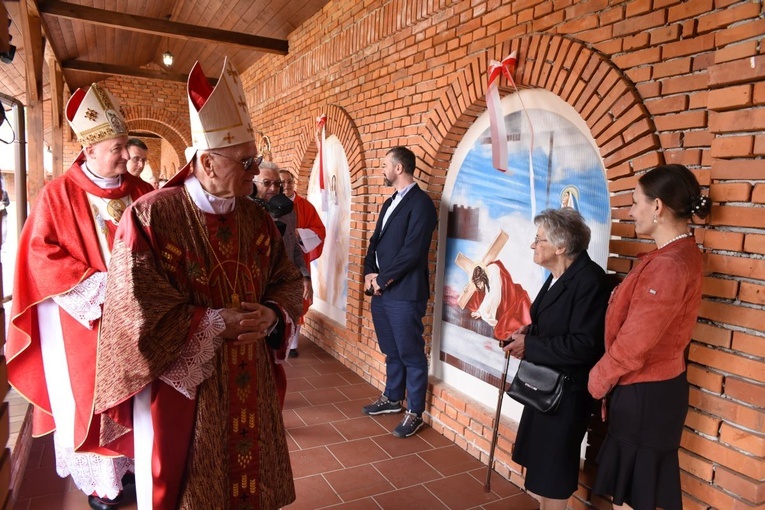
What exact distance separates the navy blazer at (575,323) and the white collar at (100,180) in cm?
226

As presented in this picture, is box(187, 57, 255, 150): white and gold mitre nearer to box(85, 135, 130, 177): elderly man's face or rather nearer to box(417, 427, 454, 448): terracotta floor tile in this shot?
box(85, 135, 130, 177): elderly man's face

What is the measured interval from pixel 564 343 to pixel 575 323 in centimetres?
10

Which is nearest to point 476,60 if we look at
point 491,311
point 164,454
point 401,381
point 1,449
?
point 491,311

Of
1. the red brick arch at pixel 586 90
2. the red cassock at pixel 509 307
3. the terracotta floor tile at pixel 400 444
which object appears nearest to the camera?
the red brick arch at pixel 586 90

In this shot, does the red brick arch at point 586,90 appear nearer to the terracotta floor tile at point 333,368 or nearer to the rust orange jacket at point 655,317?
the rust orange jacket at point 655,317

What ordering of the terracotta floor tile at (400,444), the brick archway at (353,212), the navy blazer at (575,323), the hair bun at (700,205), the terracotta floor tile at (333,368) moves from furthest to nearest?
the terracotta floor tile at (333,368), the brick archway at (353,212), the terracotta floor tile at (400,444), the navy blazer at (575,323), the hair bun at (700,205)

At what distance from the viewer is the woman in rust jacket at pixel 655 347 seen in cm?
196

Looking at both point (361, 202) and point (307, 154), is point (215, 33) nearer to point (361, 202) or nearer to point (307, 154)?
point (307, 154)

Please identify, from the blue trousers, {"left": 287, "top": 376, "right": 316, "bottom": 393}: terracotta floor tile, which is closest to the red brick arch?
the blue trousers

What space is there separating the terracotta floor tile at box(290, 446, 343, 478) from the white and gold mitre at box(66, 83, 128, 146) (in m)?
2.19

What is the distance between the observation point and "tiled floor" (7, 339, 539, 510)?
293cm

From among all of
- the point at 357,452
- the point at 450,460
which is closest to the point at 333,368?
the point at 357,452

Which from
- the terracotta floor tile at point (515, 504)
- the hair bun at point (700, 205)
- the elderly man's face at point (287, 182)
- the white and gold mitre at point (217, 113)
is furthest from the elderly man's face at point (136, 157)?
the hair bun at point (700, 205)

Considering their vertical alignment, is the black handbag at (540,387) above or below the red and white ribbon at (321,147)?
below
